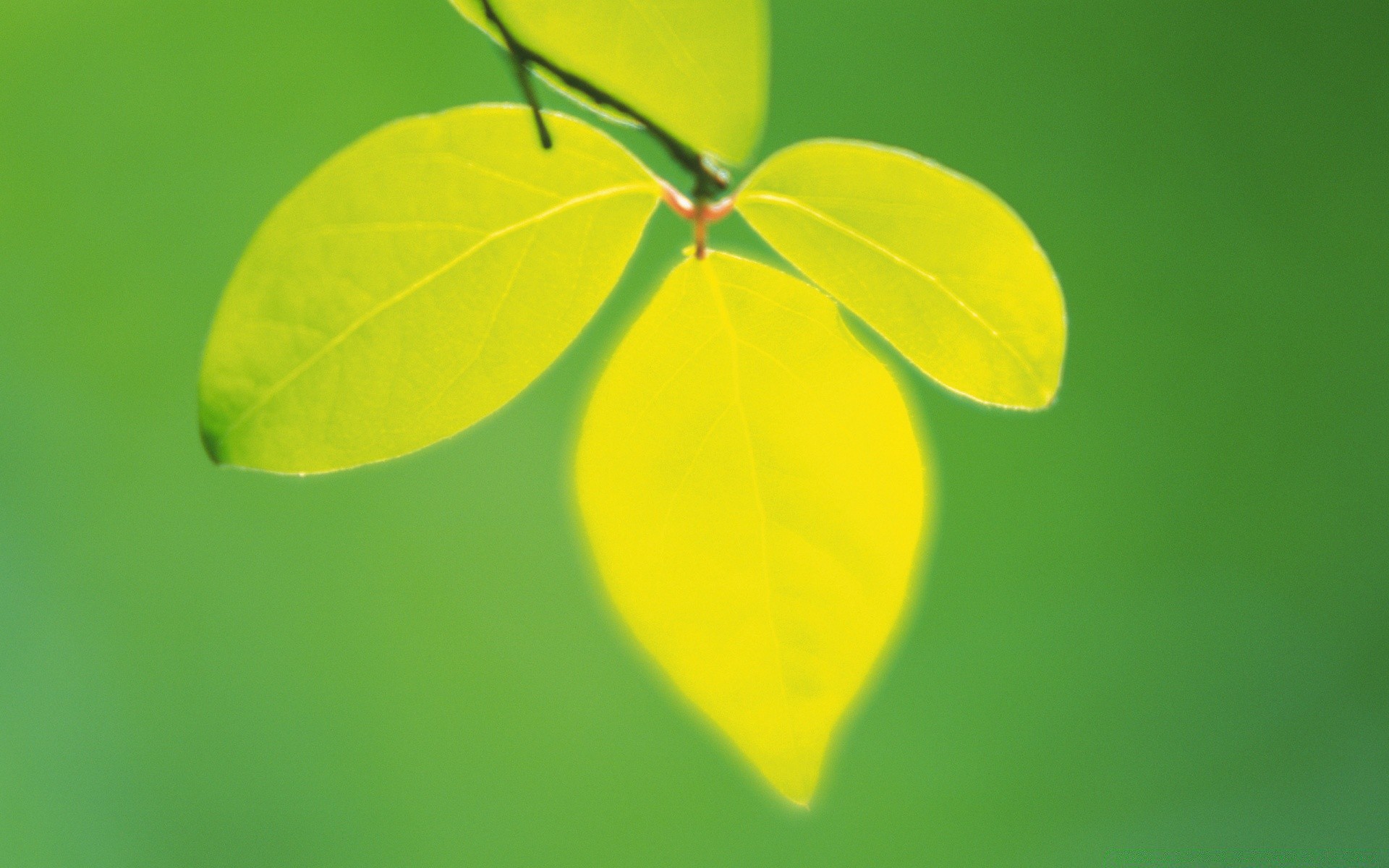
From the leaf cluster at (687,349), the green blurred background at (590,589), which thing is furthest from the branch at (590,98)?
the green blurred background at (590,589)

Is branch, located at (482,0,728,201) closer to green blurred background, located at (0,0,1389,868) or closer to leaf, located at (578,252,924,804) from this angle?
leaf, located at (578,252,924,804)

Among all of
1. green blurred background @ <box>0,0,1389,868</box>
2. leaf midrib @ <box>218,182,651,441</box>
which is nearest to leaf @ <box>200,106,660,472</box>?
leaf midrib @ <box>218,182,651,441</box>

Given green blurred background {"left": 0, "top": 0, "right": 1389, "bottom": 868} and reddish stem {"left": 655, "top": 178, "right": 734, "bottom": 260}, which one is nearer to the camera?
reddish stem {"left": 655, "top": 178, "right": 734, "bottom": 260}

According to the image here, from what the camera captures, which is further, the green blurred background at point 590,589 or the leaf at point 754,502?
the green blurred background at point 590,589

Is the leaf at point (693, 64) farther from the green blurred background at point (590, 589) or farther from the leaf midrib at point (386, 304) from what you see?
the green blurred background at point (590, 589)

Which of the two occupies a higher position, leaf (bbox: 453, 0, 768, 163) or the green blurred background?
the green blurred background

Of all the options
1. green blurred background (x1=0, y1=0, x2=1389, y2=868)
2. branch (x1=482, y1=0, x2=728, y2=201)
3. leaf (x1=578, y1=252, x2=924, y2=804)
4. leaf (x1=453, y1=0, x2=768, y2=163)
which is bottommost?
leaf (x1=578, y1=252, x2=924, y2=804)

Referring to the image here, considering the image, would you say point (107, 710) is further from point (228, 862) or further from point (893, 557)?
point (893, 557)
